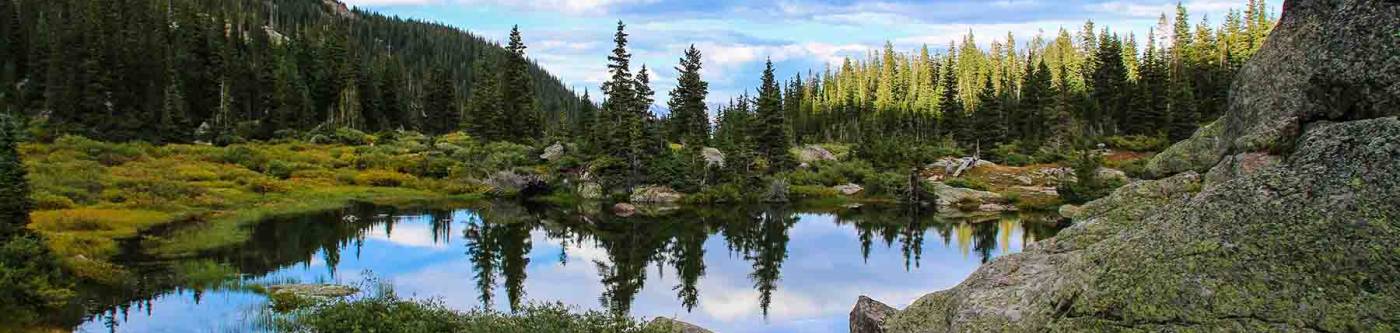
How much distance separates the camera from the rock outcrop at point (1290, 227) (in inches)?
209

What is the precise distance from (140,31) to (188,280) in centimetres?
9723

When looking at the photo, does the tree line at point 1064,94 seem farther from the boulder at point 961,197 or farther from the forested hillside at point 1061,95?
the boulder at point 961,197

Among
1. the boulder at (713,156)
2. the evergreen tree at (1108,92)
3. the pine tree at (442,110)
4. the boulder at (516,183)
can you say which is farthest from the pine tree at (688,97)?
the evergreen tree at (1108,92)

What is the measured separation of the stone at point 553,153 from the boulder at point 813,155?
27.9 metres

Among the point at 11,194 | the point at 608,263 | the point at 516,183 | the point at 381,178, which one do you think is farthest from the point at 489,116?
the point at 11,194

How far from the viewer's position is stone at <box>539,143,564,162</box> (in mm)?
87188

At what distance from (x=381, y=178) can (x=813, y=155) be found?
50535mm

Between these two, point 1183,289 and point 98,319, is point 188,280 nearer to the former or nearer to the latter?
point 98,319

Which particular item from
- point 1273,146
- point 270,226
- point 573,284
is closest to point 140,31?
point 270,226

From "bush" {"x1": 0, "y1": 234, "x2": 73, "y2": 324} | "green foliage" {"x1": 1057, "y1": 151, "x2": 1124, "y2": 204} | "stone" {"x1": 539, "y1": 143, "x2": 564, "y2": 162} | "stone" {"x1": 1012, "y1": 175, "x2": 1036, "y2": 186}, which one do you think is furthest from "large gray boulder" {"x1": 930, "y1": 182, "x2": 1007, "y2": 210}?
"bush" {"x1": 0, "y1": 234, "x2": 73, "y2": 324}

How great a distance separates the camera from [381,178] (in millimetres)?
77438

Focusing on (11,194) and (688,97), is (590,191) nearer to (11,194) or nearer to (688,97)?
(688,97)

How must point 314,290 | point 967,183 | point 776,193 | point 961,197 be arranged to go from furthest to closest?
1. point 967,183
2. point 776,193
3. point 961,197
4. point 314,290

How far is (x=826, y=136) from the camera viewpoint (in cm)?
15162
